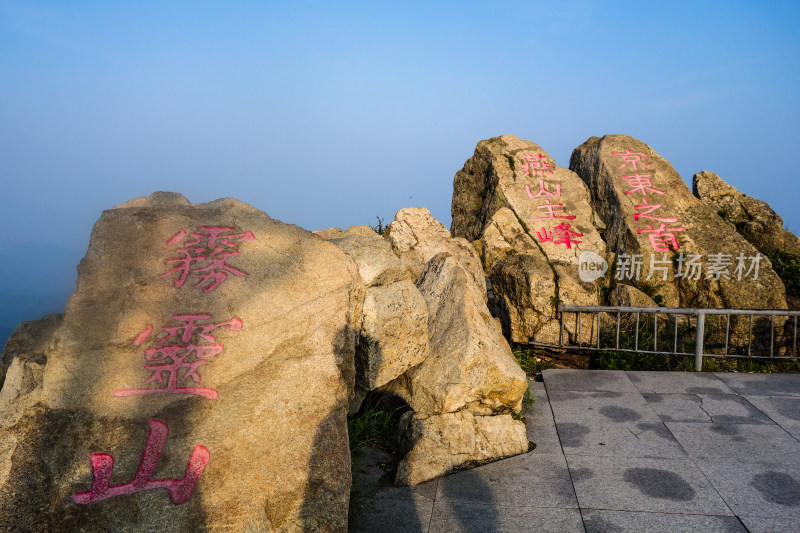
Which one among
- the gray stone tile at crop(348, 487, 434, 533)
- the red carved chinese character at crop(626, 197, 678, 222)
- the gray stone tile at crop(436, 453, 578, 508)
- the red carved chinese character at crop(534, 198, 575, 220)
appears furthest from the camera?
the red carved chinese character at crop(534, 198, 575, 220)

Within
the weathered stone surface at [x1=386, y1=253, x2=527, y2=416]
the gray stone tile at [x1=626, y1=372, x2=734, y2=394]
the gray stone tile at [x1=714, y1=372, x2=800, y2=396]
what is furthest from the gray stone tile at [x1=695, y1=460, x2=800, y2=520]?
the gray stone tile at [x1=714, y1=372, x2=800, y2=396]

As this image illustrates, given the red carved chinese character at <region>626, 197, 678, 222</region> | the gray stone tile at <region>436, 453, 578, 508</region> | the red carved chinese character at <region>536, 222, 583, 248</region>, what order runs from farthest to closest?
the red carved chinese character at <region>536, 222, 583, 248</region> < the red carved chinese character at <region>626, 197, 678, 222</region> < the gray stone tile at <region>436, 453, 578, 508</region>

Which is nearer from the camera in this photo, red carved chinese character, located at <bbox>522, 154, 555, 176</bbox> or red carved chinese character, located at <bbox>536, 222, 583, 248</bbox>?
red carved chinese character, located at <bbox>536, 222, 583, 248</bbox>

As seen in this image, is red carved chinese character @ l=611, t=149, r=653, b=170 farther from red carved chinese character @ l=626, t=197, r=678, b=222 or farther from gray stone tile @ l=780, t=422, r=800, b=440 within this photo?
gray stone tile @ l=780, t=422, r=800, b=440

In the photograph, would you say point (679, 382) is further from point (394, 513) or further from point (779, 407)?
point (394, 513)

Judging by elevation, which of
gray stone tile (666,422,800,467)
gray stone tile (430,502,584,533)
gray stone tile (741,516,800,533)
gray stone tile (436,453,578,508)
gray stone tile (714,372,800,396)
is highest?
gray stone tile (714,372,800,396)

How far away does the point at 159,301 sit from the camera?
3982 mm

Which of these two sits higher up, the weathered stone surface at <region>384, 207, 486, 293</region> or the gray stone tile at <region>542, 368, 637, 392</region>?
the weathered stone surface at <region>384, 207, 486, 293</region>

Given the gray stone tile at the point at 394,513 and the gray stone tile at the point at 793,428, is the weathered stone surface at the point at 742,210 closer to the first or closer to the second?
the gray stone tile at the point at 793,428

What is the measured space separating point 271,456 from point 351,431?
6.13ft

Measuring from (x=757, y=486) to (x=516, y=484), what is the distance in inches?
75.2

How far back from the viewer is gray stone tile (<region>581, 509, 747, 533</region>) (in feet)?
12.7

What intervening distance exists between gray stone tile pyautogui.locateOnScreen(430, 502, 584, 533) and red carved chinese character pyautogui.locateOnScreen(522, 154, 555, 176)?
24.4ft

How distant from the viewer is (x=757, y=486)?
448 cm
